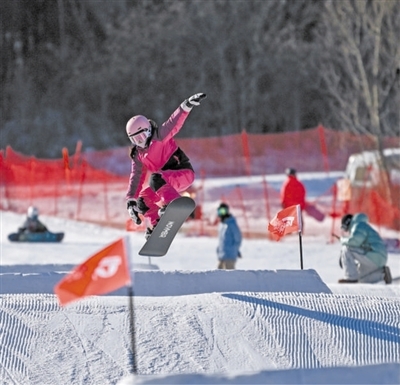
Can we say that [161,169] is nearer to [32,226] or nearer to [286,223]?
[286,223]

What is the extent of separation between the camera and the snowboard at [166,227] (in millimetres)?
8695

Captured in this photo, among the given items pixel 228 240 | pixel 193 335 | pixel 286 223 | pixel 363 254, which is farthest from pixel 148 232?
pixel 228 240

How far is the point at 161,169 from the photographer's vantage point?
9047 mm

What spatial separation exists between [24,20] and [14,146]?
18.0 feet

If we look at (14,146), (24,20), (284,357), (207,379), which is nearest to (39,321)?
(284,357)

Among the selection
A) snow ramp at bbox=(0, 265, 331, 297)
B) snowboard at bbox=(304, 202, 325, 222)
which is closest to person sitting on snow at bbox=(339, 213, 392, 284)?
snow ramp at bbox=(0, 265, 331, 297)

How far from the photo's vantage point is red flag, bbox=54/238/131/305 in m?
5.39

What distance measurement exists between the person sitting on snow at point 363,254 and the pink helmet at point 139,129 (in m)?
3.88

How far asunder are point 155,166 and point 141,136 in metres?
0.36

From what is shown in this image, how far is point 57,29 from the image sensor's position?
3784cm

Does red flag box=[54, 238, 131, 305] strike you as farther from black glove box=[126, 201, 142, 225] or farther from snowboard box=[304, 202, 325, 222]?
snowboard box=[304, 202, 325, 222]

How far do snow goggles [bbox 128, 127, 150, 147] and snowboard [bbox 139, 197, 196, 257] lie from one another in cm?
66

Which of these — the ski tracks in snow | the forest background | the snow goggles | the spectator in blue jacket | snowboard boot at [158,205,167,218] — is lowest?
the ski tracks in snow

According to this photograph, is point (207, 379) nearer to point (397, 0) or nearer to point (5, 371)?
point (5, 371)
